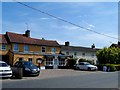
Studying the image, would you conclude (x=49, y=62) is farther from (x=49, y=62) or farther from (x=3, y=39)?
(x=3, y=39)

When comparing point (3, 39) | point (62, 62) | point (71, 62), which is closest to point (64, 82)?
point (3, 39)

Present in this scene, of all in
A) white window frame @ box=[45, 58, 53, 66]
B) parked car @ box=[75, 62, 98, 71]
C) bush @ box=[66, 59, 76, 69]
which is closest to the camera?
parked car @ box=[75, 62, 98, 71]

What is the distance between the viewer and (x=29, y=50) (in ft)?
183

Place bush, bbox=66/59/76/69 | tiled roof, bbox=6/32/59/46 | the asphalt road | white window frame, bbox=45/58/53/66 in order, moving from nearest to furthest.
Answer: the asphalt road
tiled roof, bbox=6/32/59/46
white window frame, bbox=45/58/53/66
bush, bbox=66/59/76/69

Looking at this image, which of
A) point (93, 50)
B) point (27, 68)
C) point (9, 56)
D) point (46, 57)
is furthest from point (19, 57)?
point (93, 50)

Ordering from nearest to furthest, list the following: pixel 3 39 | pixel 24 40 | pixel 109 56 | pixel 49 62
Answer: pixel 3 39 → pixel 24 40 → pixel 49 62 → pixel 109 56

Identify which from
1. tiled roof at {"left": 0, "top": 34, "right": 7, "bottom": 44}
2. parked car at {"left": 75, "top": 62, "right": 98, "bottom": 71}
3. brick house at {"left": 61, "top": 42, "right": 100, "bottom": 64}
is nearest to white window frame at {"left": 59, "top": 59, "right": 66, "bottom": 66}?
parked car at {"left": 75, "top": 62, "right": 98, "bottom": 71}

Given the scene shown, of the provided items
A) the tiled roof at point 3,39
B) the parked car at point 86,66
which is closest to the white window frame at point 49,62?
the parked car at point 86,66

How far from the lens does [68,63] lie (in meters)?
59.7

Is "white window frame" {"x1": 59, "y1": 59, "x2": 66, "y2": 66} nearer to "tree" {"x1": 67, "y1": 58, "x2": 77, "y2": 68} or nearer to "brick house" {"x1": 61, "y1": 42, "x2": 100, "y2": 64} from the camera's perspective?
"tree" {"x1": 67, "y1": 58, "x2": 77, "y2": 68}

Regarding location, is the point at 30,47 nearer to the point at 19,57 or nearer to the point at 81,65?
the point at 19,57

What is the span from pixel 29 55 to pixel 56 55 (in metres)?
7.08

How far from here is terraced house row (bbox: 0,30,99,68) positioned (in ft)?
171

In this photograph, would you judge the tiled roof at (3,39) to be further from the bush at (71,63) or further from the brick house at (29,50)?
the bush at (71,63)
